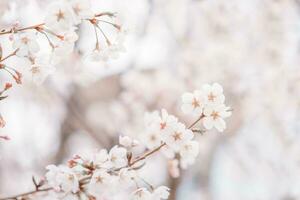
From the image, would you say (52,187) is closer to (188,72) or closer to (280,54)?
(280,54)

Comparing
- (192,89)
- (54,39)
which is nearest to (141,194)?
(54,39)

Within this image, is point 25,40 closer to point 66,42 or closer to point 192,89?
point 66,42

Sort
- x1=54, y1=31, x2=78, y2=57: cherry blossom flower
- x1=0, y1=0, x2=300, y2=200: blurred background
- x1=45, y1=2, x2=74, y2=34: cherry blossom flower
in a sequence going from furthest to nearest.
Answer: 1. x1=0, y1=0, x2=300, y2=200: blurred background
2. x1=54, y1=31, x2=78, y2=57: cherry blossom flower
3. x1=45, y1=2, x2=74, y2=34: cherry blossom flower

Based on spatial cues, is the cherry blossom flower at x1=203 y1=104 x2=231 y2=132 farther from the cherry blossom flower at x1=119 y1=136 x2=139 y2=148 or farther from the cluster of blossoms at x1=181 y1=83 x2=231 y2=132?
the cherry blossom flower at x1=119 y1=136 x2=139 y2=148

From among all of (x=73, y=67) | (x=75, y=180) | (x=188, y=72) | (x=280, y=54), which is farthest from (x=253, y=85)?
(x=75, y=180)

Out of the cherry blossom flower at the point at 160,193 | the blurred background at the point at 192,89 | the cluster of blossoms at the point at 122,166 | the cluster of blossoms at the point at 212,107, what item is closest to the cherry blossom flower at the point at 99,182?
the cluster of blossoms at the point at 122,166

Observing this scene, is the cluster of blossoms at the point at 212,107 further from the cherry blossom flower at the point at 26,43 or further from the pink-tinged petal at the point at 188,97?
the cherry blossom flower at the point at 26,43

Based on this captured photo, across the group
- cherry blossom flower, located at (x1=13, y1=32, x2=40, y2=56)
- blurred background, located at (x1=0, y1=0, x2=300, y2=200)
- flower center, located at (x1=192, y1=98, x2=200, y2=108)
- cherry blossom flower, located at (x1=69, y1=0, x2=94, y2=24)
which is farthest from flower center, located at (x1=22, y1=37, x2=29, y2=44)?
blurred background, located at (x1=0, y1=0, x2=300, y2=200)
